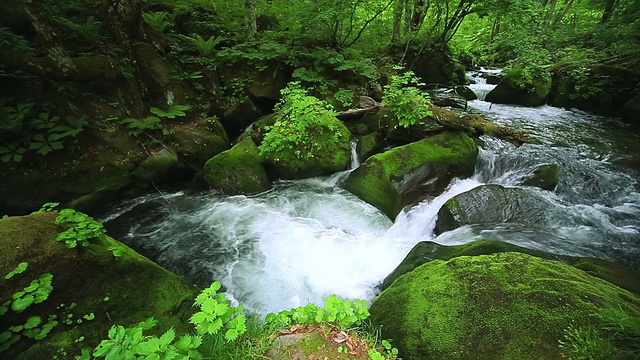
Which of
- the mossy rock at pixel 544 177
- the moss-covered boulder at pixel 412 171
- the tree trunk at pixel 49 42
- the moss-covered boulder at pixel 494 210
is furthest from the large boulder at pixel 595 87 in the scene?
the tree trunk at pixel 49 42

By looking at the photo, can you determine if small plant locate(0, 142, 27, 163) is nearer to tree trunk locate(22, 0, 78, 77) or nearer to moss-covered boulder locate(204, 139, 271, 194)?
tree trunk locate(22, 0, 78, 77)

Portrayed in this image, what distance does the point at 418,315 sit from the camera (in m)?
2.39

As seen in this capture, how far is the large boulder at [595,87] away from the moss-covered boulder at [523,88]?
569 millimetres

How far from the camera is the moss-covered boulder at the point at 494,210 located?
16.4 ft

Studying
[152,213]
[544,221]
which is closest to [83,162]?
[152,213]

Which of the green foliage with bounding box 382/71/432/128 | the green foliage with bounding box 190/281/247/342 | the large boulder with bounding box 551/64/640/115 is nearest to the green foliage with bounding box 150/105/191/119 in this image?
the green foliage with bounding box 382/71/432/128

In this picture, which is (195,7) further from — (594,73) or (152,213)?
(594,73)

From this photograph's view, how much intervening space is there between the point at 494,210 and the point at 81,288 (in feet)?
19.5

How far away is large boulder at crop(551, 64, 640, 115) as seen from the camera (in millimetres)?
9689

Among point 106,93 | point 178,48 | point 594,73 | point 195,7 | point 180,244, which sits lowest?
point 180,244

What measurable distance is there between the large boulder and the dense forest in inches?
3.0

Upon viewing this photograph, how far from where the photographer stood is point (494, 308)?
7.38 ft

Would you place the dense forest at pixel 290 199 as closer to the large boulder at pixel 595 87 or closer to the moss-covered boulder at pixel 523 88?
the large boulder at pixel 595 87

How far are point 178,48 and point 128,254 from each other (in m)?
7.04
